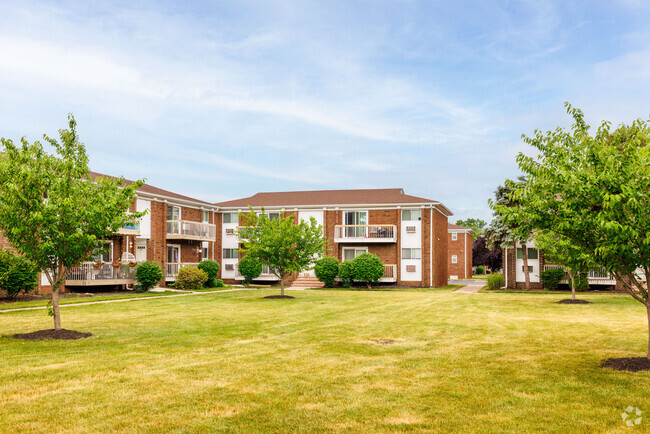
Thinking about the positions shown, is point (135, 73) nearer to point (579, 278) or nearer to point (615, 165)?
point (615, 165)

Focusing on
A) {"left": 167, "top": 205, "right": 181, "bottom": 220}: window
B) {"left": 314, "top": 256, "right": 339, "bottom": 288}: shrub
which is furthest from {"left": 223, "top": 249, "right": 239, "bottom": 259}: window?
{"left": 314, "top": 256, "right": 339, "bottom": 288}: shrub

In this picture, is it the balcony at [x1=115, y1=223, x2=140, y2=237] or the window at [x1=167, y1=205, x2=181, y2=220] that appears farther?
the window at [x1=167, y1=205, x2=181, y2=220]

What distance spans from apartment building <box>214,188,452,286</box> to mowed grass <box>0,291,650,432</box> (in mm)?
22756

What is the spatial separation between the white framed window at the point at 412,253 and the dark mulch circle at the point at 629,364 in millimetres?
28910

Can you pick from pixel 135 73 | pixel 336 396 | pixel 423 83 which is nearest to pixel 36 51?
pixel 135 73

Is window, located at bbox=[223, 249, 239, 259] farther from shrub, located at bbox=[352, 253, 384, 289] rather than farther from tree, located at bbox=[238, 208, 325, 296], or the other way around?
tree, located at bbox=[238, 208, 325, 296]

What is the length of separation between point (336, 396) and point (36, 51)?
18445 millimetres

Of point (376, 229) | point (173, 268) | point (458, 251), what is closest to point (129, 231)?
point (173, 268)

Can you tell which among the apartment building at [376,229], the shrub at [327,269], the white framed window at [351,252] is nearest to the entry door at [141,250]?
the apartment building at [376,229]

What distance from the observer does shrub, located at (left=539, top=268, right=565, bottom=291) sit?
117 feet

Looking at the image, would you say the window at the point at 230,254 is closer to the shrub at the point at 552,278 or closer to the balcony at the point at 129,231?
the balcony at the point at 129,231

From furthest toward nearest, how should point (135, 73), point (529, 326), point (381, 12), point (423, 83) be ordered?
point (423, 83) → point (135, 73) → point (381, 12) → point (529, 326)

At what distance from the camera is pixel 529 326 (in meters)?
14.8

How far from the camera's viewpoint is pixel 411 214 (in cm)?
3850
